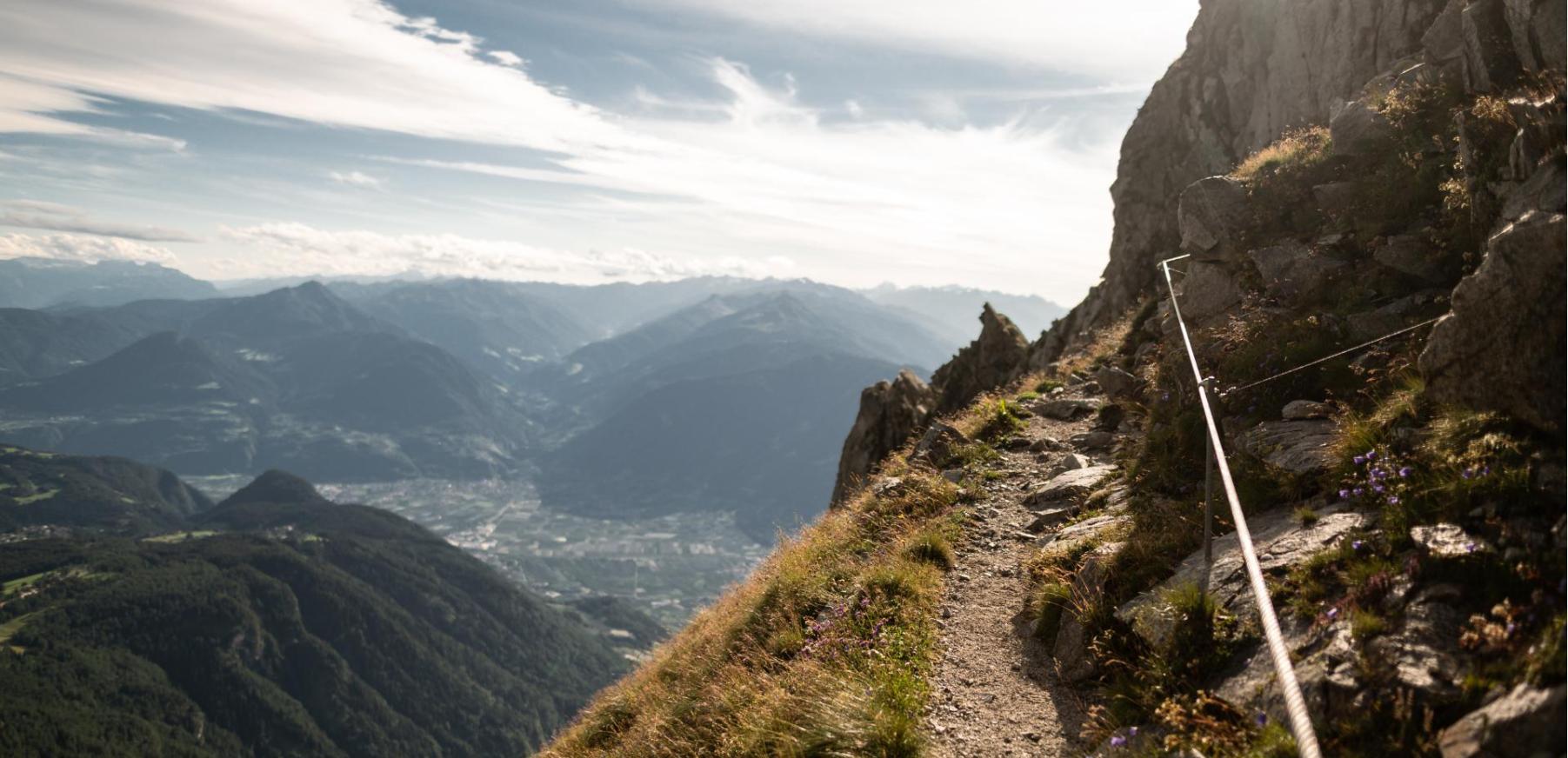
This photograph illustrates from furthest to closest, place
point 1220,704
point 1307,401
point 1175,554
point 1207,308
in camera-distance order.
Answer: point 1207,308 → point 1307,401 → point 1175,554 → point 1220,704

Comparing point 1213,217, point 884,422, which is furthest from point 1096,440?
point 884,422

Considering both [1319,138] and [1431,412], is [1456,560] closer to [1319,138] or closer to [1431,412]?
[1431,412]

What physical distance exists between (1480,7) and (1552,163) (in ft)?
24.2

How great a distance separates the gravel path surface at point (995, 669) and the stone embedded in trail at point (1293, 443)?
390 cm

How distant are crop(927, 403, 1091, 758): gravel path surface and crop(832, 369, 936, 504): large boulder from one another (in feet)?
62.8

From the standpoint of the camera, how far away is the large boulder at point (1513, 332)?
6867 millimetres

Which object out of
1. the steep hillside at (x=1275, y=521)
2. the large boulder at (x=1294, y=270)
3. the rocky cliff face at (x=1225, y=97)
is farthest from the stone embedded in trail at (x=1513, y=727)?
the rocky cliff face at (x=1225, y=97)

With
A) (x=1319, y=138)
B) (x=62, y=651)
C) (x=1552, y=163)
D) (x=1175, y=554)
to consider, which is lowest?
(x=62, y=651)

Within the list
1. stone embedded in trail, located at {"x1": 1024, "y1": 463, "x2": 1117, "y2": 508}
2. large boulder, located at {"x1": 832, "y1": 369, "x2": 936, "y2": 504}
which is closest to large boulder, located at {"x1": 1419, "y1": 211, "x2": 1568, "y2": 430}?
stone embedded in trail, located at {"x1": 1024, "y1": 463, "x2": 1117, "y2": 508}

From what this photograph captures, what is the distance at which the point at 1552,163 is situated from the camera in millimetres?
8445

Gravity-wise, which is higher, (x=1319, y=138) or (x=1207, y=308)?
(x=1319, y=138)

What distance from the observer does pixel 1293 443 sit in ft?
33.9

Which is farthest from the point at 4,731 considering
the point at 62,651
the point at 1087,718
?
the point at 1087,718

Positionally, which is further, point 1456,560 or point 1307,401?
point 1307,401
